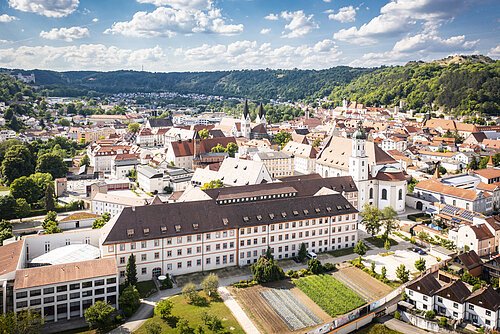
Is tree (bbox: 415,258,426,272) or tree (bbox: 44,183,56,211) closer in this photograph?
tree (bbox: 415,258,426,272)

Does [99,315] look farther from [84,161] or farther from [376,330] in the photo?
[84,161]

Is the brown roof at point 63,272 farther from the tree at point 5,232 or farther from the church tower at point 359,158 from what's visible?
the church tower at point 359,158

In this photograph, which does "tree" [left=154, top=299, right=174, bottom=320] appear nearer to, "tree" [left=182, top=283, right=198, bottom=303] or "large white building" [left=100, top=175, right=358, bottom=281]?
"tree" [left=182, top=283, right=198, bottom=303]

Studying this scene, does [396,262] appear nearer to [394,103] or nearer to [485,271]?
[485,271]


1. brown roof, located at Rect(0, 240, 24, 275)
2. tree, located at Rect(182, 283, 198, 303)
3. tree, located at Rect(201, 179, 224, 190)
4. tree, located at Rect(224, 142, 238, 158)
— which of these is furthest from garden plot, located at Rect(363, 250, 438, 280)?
tree, located at Rect(224, 142, 238, 158)

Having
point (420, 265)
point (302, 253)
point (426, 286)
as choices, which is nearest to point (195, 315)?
point (302, 253)

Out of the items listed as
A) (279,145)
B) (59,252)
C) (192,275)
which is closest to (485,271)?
(192,275)
